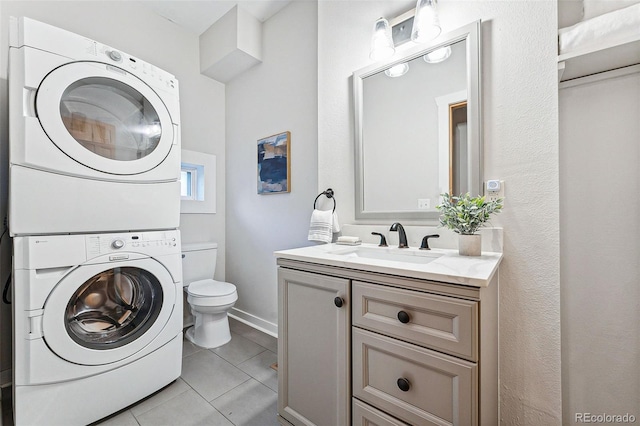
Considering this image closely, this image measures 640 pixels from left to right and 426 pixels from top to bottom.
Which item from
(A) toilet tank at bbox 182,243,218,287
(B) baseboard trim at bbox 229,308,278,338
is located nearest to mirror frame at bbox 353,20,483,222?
(B) baseboard trim at bbox 229,308,278,338

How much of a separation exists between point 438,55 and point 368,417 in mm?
1613

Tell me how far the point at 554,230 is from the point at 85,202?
6.90 ft

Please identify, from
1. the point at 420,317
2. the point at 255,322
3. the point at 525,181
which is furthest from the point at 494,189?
the point at 255,322

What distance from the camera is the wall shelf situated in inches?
36.0

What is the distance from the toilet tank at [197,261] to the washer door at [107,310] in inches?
26.2

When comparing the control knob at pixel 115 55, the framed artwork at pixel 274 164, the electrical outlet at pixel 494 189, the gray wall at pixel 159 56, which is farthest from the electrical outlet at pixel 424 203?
the gray wall at pixel 159 56

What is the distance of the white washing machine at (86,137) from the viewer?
3.78ft

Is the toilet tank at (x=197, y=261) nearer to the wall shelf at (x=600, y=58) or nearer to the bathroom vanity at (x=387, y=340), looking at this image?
the bathroom vanity at (x=387, y=340)

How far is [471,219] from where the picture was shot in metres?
1.10

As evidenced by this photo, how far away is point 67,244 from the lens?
123 cm

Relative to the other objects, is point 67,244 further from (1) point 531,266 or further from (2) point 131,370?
(1) point 531,266

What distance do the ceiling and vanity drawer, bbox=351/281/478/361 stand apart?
2.36 meters

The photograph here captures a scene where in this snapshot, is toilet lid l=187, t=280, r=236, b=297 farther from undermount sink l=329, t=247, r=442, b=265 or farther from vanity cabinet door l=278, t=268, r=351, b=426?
undermount sink l=329, t=247, r=442, b=265

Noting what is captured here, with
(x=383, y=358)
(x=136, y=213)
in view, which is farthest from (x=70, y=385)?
(x=383, y=358)
